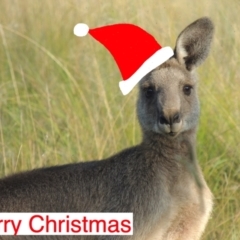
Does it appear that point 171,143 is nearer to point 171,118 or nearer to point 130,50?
point 171,118

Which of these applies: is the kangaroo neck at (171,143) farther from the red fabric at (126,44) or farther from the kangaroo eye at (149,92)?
the red fabric at (126,44)

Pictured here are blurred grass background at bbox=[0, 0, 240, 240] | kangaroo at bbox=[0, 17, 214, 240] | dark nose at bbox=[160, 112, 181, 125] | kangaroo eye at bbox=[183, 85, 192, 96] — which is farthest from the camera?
blurred grass background at bbox=[0, 0, 240, 240]

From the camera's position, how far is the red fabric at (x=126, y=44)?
549 centimetres

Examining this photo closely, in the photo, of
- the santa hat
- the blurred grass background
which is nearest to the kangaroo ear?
the santa hat

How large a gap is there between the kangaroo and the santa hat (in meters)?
0.10

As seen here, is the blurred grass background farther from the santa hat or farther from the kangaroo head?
the santa hat

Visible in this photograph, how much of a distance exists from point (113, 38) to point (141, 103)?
0.46 m

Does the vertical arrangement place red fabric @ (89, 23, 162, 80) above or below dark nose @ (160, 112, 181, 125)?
above

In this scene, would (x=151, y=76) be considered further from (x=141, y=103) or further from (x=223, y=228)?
(x=223, y=228)

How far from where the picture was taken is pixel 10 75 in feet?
28.0

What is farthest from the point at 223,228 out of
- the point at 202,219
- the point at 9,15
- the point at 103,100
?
the point at 9,15

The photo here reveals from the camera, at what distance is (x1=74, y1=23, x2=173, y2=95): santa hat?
5496 mm

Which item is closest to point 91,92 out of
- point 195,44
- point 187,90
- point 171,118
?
point 195,44

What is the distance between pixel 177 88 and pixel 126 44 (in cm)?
40
